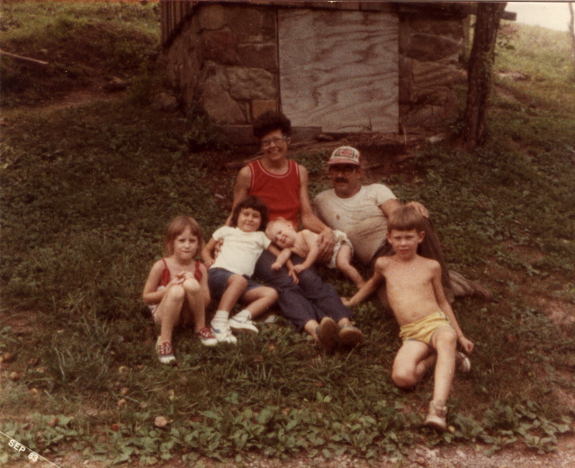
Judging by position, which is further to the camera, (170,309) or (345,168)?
(345,168)

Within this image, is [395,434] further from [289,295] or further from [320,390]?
[289,295]

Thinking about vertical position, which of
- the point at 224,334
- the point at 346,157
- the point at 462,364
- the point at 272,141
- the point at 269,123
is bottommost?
→ the point at 462,364

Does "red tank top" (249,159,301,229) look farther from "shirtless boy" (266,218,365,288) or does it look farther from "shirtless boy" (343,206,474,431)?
"shirtless boy" (343,206,474,431)

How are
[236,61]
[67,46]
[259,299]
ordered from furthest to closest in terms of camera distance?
[67,46] < [236,61] < [259,299]

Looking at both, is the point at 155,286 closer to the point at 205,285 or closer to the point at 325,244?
the point at 205,285

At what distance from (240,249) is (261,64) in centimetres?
381

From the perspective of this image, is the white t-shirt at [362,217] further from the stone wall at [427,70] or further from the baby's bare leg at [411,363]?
the stone wall at [427,70]

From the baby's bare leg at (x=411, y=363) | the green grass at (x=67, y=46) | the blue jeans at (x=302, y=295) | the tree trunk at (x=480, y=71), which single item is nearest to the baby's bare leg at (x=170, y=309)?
the blue jeans at (x=302, y=295)

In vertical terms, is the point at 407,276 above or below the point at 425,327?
above

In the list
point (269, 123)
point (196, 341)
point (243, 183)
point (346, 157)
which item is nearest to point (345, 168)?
point (346, 157)

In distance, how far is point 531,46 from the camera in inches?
541

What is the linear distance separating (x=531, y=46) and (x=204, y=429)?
1362 cm

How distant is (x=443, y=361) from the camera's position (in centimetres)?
342

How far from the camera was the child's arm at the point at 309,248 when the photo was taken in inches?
172
